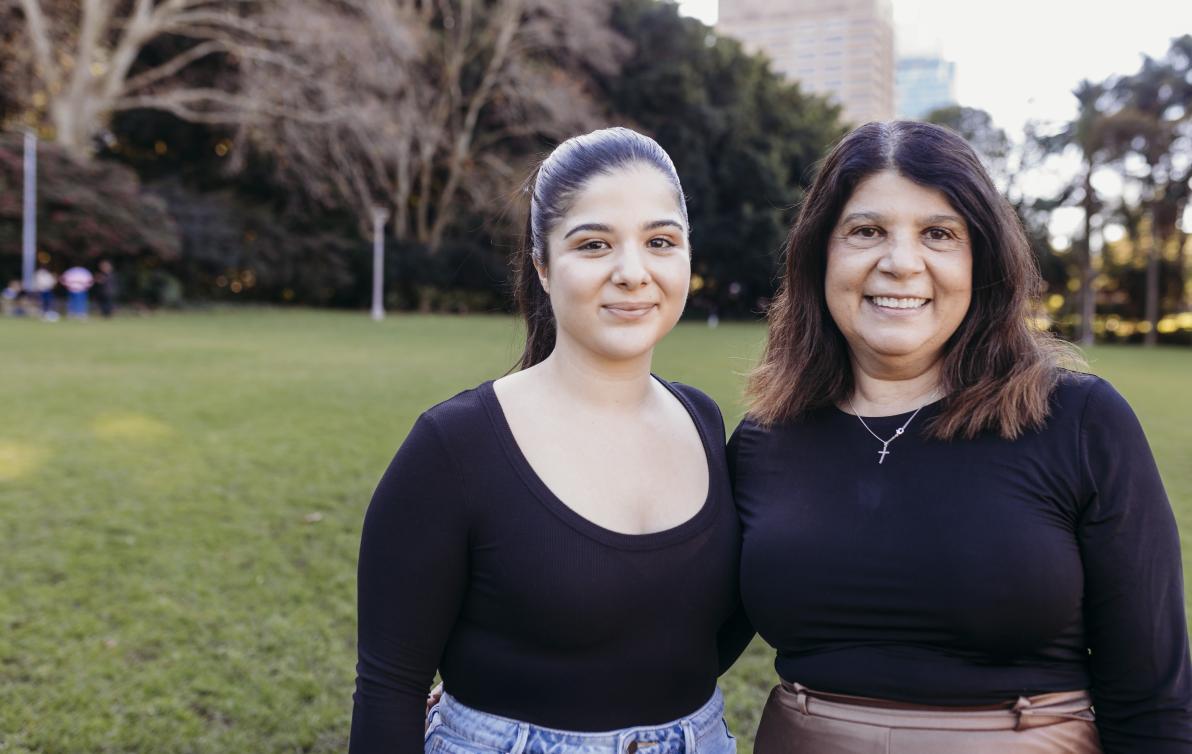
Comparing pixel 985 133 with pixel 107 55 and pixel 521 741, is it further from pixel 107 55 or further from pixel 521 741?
pixel 521 741

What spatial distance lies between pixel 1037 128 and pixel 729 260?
1468 cm

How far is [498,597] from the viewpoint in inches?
64.2

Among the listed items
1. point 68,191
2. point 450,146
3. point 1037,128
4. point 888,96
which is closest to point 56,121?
point 68,191

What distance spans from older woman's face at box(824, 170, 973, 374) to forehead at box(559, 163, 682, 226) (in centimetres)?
41

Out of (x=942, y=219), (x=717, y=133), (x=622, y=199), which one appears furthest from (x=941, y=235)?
(x=717, y=133)

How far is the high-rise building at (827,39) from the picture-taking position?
3944 inches

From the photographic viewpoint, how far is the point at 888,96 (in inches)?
4267

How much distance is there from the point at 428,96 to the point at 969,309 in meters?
28.6

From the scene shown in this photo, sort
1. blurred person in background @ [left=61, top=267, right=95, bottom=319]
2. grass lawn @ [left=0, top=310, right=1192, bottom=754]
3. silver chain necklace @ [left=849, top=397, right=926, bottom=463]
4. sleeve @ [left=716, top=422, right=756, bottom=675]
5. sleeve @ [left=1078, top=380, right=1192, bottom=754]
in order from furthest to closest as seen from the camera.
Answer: blurred person in background @ [left=61, top=267, right=95, bottom=319] < grass lawn @ [left=0, top=310, right=1192, bottom=754] < sleeve @ [left=716, top=422, right=756, bottom=675] < silver chain necklace @ [left=849, top=397, right=926, bottom=463] < sleeve @ [left=1078, top=380, right=1192, bottom=754]

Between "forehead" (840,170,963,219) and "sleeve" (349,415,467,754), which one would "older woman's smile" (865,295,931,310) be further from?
"sleeve" (349,415,467,754)

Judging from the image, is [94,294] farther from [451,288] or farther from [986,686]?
[986,686]

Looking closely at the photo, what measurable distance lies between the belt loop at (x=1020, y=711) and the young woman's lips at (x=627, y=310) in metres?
0.95

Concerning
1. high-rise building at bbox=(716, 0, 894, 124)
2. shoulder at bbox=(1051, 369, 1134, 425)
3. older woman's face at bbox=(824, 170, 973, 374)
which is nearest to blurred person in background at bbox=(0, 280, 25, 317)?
older woman's face at bbox=(824, 170, 973, 374)

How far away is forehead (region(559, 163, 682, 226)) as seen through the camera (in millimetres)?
1737
